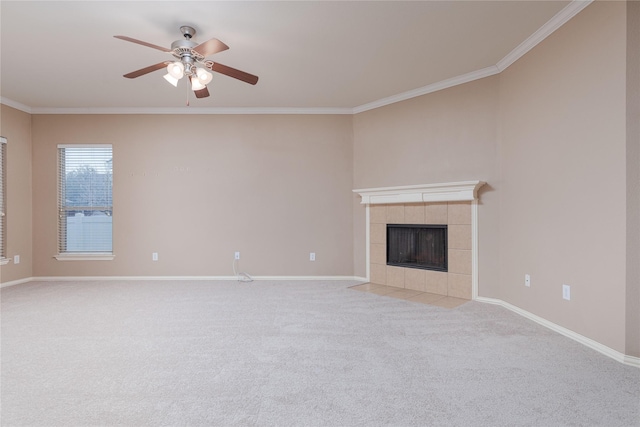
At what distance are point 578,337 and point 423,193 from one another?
2.12 meters

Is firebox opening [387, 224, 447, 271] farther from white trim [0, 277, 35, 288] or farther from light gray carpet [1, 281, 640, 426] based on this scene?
white trim [0, 277, 35, 288]

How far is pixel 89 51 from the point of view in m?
3.22

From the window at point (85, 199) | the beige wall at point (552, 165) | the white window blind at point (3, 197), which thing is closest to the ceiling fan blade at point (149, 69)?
the window at point (85, 199)

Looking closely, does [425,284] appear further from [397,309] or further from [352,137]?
[352,137]

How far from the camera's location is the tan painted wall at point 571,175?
7.49 feet

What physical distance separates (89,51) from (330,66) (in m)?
2.41

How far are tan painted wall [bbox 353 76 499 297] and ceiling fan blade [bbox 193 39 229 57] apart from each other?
2.78m

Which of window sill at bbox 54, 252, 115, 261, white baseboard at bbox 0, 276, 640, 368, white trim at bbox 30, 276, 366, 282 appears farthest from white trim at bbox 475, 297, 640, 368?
window sill at bbox 54, 252, 115, 261

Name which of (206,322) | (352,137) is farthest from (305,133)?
(206,322)

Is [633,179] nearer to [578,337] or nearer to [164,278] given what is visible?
[578,337]

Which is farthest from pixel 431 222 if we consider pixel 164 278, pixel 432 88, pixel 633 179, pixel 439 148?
pixel 164 278

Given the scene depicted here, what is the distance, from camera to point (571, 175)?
2.64 metres

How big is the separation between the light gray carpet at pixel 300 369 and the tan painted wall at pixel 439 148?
110 centimetres

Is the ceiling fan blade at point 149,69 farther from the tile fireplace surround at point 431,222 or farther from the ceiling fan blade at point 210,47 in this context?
the tile fireplace surround at point 431,222
